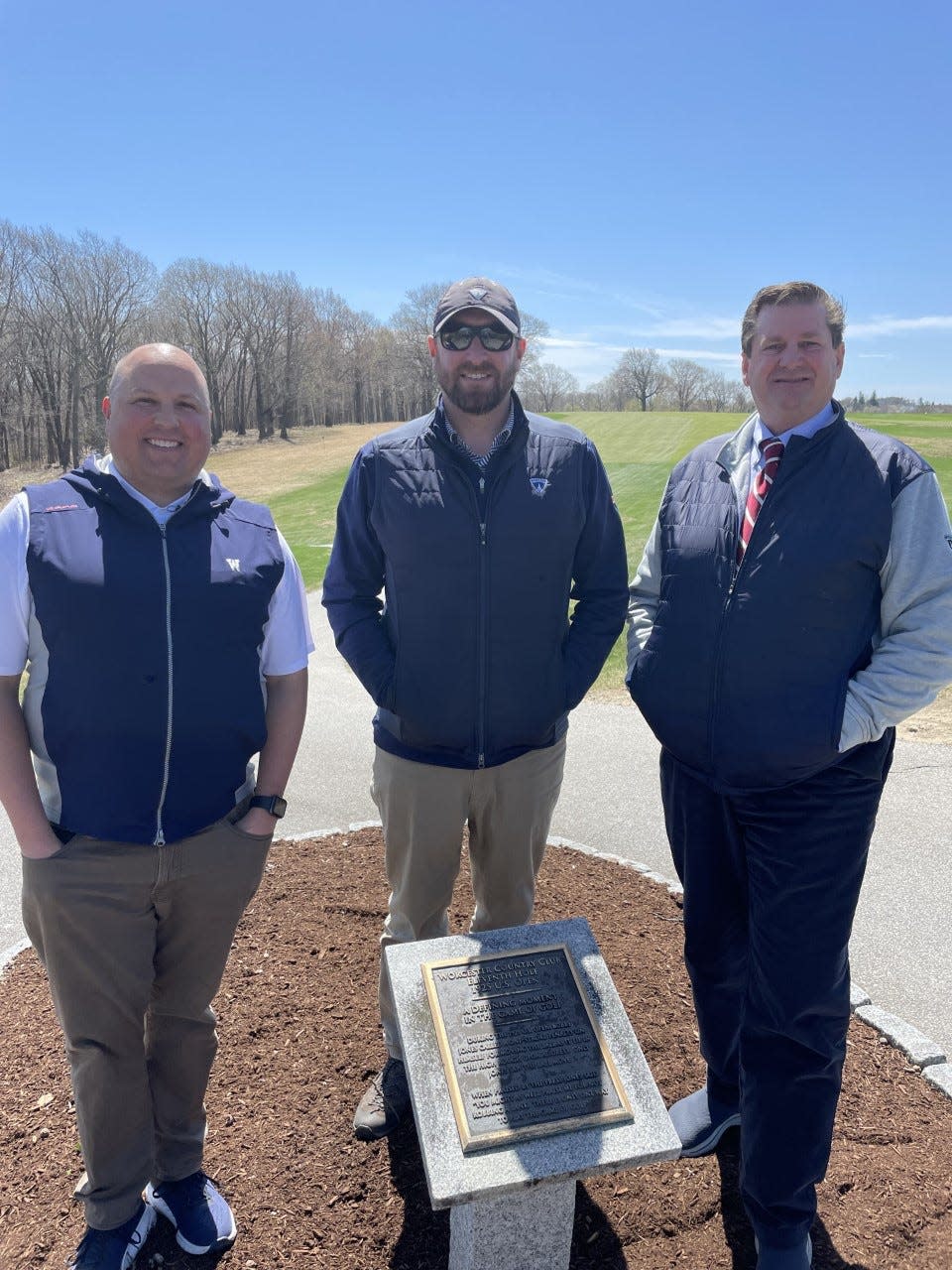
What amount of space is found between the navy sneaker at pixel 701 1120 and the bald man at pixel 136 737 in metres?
1.56

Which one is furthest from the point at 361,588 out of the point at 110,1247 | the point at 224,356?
the point at 224,356

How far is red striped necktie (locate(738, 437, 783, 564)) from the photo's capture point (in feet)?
8.70

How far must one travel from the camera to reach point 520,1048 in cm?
250

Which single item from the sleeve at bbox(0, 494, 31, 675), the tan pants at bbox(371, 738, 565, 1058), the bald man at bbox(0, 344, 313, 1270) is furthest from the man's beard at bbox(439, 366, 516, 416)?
the sleeve at bbox(0, 494, 31, 675)

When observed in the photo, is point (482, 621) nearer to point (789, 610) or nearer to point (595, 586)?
point (595, 586)

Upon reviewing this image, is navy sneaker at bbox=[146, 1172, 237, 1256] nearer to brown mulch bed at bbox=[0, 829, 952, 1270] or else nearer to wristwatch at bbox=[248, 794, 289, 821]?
brown mulch bed at bbox=[0, 829, 952, 1270]

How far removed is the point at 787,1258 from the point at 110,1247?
6.57ft

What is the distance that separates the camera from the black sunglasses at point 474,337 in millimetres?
2900

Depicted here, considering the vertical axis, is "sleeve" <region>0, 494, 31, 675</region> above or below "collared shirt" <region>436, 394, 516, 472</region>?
below

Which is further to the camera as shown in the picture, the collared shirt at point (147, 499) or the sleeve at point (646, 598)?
the sleeve at point (646, 598)

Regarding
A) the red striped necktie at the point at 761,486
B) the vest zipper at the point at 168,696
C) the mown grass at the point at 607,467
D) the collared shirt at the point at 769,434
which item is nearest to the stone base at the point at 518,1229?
the vest zipper at the point at 168,696

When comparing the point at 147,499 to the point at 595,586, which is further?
the point at 595,586

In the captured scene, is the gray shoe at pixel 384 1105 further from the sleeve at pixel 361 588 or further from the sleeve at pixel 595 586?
the sleeve at pixel 595 586

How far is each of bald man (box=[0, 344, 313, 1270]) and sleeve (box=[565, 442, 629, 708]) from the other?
1004mm
